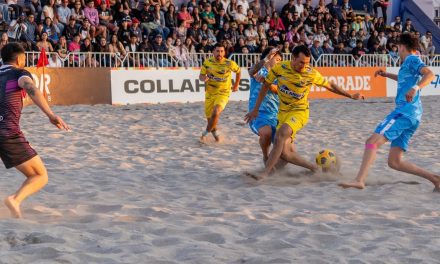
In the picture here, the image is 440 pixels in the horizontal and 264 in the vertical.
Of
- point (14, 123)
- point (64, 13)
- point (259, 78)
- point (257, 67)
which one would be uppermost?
point (64, 13)

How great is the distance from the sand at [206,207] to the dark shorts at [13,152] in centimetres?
47

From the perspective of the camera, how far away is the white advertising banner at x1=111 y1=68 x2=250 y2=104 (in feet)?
61.9

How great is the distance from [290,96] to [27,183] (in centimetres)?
326

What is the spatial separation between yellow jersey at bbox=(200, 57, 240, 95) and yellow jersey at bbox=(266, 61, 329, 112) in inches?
148

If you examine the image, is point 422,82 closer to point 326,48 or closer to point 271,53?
point 271,53

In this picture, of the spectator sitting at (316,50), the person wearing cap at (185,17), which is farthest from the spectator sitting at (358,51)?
the person wearing cap at (185,17)

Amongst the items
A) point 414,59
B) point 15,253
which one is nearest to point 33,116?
point 414,59

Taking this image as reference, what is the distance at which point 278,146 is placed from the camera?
7746 millimetres

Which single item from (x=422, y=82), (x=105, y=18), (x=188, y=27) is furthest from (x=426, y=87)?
(x=422, y=82)

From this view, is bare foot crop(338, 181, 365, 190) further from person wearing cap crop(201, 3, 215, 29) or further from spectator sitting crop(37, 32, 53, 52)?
person wearing cap crop(201, 3, 215, 29)

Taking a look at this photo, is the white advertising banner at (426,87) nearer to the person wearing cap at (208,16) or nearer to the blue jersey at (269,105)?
the person wearing cap at (208,16)

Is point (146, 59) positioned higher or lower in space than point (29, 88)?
lower

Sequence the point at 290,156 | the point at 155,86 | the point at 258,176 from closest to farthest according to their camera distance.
Result: 1. the point at 258,176
2. the point at 290,156
3. the point at 155,86

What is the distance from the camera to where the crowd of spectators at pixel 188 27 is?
735 inches
